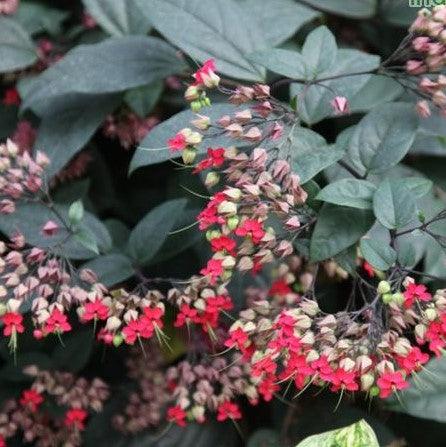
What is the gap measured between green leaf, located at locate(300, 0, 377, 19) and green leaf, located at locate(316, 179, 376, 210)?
554mm

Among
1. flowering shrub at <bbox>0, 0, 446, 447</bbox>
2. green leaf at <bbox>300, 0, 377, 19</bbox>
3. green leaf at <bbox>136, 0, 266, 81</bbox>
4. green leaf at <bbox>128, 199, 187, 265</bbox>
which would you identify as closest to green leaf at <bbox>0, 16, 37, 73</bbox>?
flowering shrub at <bbox>0, 0, 446, 447</bbox>

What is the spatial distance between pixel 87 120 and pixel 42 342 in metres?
0.41

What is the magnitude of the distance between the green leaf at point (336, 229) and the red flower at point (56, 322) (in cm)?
35

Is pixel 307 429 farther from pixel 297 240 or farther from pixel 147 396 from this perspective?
pixel 297 240

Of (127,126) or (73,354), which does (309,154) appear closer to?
(127,126)

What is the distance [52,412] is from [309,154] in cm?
65

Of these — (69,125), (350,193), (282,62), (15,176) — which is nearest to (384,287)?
(350,193)

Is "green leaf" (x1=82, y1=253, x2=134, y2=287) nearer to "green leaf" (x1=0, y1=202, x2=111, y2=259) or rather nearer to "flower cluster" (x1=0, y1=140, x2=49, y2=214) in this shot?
"green leaf" (x1=0, y1=202, x2=111, y2=259)

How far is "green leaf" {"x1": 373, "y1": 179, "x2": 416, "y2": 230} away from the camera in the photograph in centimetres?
115

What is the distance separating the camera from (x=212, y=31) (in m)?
1.43

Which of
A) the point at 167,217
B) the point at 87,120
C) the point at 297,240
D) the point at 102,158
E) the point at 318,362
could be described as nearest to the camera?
the point at 318,362

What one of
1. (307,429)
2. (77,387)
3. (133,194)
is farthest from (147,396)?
(133,194)

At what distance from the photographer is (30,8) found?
1.75 m

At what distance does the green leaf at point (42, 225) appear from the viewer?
1367mm
